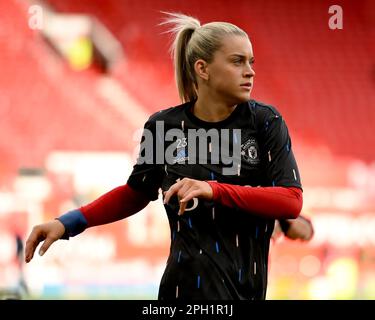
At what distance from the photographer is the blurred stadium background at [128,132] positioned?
7062mm

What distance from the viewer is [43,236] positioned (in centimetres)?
247

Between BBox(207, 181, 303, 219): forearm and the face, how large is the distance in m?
0.26

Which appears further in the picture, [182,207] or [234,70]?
[234,70]

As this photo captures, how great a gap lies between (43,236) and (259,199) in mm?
602

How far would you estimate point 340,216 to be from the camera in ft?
23.8

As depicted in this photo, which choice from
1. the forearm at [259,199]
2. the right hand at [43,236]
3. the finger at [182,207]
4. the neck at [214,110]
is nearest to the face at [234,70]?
the neck at [214,110]

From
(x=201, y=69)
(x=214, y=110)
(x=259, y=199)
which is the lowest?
(x=259, y=199)

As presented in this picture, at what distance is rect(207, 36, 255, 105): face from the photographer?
2.35 m

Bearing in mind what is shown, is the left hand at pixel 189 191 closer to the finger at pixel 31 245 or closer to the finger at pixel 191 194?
the finger at pixel 191 194

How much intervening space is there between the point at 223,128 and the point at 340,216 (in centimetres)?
504

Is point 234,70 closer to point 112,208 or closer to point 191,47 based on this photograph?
point 191,47

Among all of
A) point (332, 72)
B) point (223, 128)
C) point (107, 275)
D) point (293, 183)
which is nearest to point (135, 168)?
point (223, 128)

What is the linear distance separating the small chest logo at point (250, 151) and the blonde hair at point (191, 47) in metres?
0.24

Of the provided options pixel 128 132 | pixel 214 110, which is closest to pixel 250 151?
pixel 214 110
